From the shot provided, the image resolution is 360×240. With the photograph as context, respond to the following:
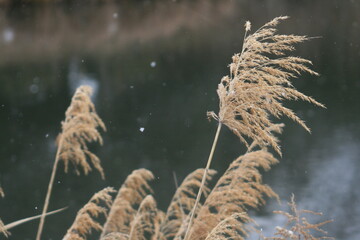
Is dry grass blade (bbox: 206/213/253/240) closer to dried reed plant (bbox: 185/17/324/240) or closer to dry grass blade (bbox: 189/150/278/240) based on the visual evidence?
dried reed plant (bbox: 185/17/324/240)

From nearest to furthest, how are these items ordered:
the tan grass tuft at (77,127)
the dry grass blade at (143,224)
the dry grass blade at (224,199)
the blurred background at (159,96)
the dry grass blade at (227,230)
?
the dry grass blade at (227,230), the tan grass tuft at (77,127), the dry grass blade at (224,199), the dry grass blade at (143,224), the blurred background at (159,96)

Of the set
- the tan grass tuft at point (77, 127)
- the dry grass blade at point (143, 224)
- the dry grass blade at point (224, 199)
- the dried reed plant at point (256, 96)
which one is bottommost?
the dry grass blade at point (143, 224)

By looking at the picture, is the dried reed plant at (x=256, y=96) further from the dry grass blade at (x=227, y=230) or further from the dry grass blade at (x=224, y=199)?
the dry grass blade at (x=224, y=199)

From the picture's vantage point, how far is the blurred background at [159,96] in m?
9.95

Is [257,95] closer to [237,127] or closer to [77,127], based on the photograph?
[237,127]

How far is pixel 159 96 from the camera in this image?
46.6 ft

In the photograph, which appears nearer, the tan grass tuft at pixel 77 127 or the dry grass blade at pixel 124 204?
the tan grass tuft at pixel 77 127

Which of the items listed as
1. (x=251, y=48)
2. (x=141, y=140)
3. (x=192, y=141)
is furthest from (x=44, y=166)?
(x=251, y=48)

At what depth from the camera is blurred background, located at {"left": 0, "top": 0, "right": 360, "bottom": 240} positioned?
995 centimetres

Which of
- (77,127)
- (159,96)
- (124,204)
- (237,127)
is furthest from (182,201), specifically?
(159,96)

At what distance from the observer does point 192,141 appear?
39.1 ft

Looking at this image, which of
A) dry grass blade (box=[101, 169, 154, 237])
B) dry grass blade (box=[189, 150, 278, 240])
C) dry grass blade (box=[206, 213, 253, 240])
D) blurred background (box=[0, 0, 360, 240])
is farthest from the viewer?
blurred background (box=[0, 0, 360, 240])

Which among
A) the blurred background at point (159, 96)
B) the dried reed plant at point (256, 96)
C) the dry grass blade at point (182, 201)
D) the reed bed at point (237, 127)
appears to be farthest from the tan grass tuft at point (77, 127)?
the blurred background at point (159, 96)

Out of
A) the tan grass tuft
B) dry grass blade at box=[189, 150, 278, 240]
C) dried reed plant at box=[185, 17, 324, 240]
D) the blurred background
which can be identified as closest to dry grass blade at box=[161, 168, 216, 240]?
dry grass blade at box=[189, 150, 278, 240]
